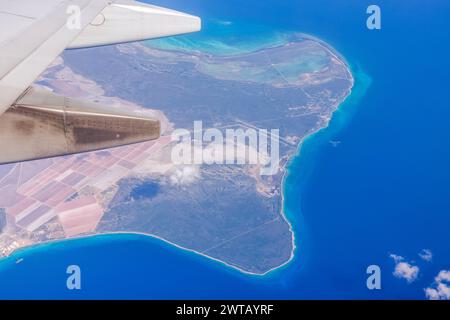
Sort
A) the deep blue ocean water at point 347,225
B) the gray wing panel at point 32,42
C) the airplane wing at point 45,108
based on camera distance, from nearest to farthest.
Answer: the gray wing panel at point 32,42
the airplane wing at point 45,108
the deep blue ocean water at point 347,225

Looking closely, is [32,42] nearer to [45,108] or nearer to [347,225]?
[45,108]

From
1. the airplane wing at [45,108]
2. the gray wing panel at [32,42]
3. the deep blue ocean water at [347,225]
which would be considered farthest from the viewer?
the deep blue ocean water at [347,225]

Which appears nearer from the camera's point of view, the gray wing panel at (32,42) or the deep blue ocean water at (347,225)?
the gray wing panel at (32,42)

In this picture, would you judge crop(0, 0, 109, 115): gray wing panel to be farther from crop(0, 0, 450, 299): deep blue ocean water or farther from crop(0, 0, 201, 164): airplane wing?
crop(0, 0, 450, 299): deep blue ocean water

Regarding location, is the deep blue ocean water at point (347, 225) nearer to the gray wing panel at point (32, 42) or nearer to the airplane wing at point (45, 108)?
the gray wing panel at point (32, 42)

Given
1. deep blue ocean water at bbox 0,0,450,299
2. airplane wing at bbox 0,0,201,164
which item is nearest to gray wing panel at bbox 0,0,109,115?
airplane wing at bbox 0,0,201,164

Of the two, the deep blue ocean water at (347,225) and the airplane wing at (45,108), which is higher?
the deep blue ocean water at (347,225)

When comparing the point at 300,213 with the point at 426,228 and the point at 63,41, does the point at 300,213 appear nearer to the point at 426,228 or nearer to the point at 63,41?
the point at 426,228

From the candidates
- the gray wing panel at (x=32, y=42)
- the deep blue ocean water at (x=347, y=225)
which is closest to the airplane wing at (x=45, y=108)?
the gray wing panel at (x=32, y=42)

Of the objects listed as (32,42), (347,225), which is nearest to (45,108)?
(32,42)
